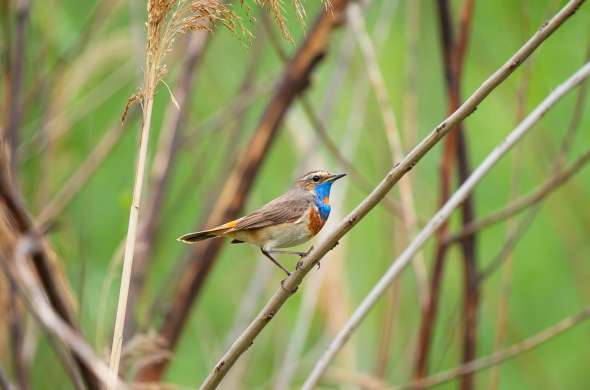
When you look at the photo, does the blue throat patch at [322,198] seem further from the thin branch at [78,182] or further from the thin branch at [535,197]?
the thin branch at [78,182]

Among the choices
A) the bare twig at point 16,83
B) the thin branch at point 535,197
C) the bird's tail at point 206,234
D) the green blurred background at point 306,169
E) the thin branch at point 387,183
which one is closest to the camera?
the thin branch at point 387,183

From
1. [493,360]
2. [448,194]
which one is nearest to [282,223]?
[448,194]

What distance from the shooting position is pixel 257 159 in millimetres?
3721

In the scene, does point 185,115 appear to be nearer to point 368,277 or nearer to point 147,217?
point 147,217

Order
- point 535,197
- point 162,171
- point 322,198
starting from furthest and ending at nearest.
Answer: point 162,171
point 322,198
point 535,197

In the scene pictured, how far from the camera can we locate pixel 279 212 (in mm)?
3318

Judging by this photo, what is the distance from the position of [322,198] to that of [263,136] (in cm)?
43

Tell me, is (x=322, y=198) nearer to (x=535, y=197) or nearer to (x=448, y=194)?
(x=448, y=194)

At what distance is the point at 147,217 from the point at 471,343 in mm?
1522

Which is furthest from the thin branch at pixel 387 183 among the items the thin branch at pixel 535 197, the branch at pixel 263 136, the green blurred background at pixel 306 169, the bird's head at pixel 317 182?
the branch at pixel 263 136

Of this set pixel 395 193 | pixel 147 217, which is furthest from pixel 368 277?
pixel 147 217

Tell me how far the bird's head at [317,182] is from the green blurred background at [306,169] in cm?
15

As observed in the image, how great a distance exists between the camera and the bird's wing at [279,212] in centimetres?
322

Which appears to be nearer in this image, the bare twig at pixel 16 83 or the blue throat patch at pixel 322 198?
the bare twig at pixel 16 83
